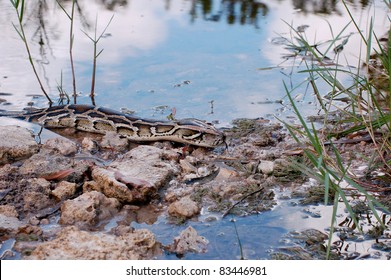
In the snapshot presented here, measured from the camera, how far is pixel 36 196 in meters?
4.82

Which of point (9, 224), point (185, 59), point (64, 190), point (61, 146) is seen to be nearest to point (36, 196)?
point (64, 190)

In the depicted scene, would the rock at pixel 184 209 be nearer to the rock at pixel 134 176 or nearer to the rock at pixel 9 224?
the rock at pixel 134 176

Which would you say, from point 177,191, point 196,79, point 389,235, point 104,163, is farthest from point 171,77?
point 389,235

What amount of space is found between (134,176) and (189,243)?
100cm

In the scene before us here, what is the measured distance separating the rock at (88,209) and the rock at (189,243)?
2.16 feet

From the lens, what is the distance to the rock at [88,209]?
4.55 m

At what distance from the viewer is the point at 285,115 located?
7066 mm

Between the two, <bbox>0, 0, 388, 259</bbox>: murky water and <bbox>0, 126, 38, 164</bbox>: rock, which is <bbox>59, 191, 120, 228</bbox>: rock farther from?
<bbox>0, 126, 38, 164</bbox>: rock

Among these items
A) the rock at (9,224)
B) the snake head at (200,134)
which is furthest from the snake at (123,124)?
the rock at (9,224)

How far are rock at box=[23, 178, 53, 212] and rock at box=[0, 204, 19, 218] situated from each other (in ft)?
0.39

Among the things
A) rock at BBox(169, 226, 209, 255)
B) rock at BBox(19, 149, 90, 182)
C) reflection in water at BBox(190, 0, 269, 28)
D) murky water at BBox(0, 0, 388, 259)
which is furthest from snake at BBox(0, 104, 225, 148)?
reflection in water at BBox(190, 0, 269, 28)

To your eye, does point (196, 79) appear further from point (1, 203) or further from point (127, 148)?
point (1, 203)

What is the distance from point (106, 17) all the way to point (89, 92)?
3.21 m
